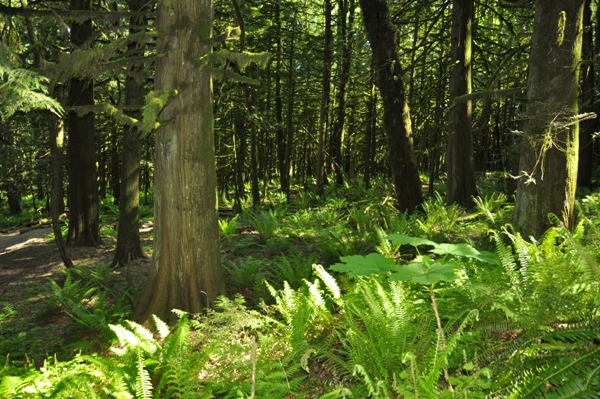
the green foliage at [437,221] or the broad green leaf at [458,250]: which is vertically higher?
the broad green leaf at [458,250]

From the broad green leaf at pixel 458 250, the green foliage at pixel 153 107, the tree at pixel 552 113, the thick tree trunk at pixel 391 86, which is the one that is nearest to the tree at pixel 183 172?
the green foliage at pixel 153 107

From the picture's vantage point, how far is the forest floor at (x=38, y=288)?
18.0ft

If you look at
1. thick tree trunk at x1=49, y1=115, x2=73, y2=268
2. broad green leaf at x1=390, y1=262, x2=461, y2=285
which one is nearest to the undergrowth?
broad green leaf at x1=390, y1=262, x2=461, y2=285

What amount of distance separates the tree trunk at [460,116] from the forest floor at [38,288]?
25.0ft

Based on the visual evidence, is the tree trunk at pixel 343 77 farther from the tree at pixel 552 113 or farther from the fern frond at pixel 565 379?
the fern frond at pixel 565 379

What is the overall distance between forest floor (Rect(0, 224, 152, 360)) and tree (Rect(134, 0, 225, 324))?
4.73ft

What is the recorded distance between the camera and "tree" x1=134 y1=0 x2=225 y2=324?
5164mm

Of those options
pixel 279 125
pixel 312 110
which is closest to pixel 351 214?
pixel 279 125

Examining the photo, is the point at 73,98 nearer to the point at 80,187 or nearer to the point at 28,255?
the point at 80,187

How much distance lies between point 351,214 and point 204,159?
233 inches

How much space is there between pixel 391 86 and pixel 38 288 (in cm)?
810

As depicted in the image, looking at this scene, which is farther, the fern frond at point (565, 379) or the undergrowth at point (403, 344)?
the undergrowth at point (403, 344)

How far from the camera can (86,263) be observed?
32.6ft

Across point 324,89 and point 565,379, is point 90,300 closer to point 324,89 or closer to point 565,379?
point 565,379
